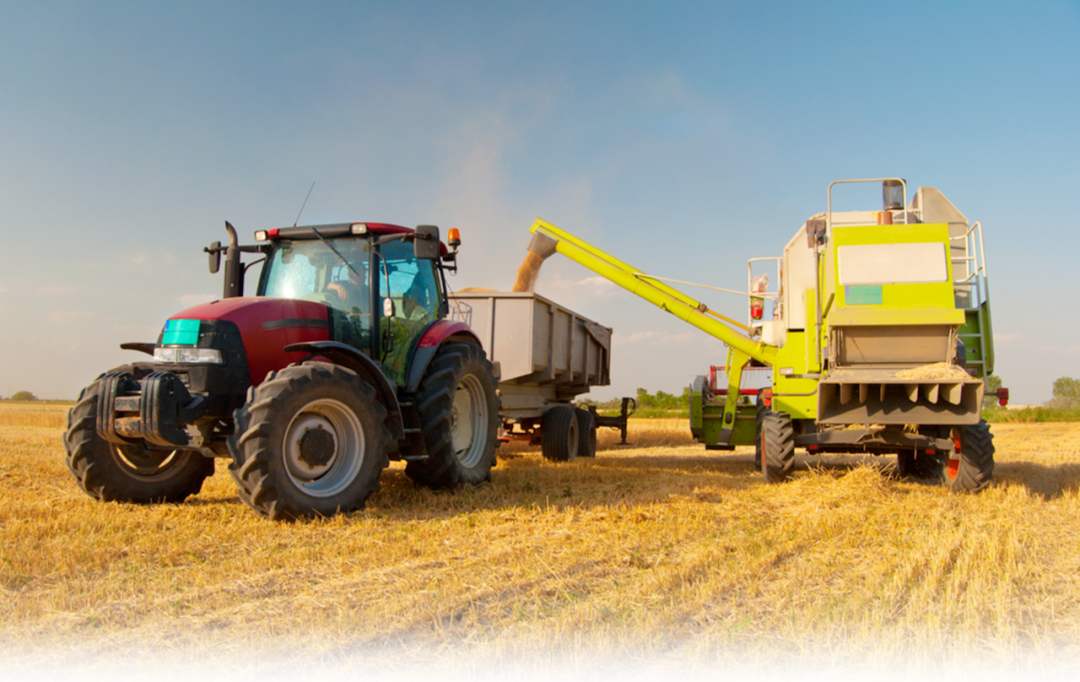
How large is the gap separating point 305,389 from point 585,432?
7670 mm

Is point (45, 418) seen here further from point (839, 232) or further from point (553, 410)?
point (839, 232)

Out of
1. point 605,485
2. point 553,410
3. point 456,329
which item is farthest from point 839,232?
point 553,410

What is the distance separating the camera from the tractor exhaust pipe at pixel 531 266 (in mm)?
10719

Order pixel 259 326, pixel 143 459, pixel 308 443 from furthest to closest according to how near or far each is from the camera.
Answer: pixel 143 459 < pixel 259 326 < pixel 308 443

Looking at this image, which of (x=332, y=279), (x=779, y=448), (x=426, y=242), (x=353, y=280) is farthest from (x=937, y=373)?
(x=332, y=279)

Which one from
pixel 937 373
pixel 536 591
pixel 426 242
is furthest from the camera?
pixel 937 373

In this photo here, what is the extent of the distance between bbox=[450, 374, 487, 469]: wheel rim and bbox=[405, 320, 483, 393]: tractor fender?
17.9 inches

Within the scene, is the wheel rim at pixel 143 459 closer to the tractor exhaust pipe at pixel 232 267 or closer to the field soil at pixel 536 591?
the field soil at pixel 536 591

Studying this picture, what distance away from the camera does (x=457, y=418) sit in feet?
22.0

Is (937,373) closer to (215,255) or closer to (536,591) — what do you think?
(536,591)

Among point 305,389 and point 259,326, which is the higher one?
A: point 259,326

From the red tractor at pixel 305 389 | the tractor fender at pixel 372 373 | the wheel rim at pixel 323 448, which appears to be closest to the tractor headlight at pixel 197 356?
the red tractor at pixel 305 389

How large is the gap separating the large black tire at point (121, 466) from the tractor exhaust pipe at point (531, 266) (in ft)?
19.5

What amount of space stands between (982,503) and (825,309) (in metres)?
2.29
